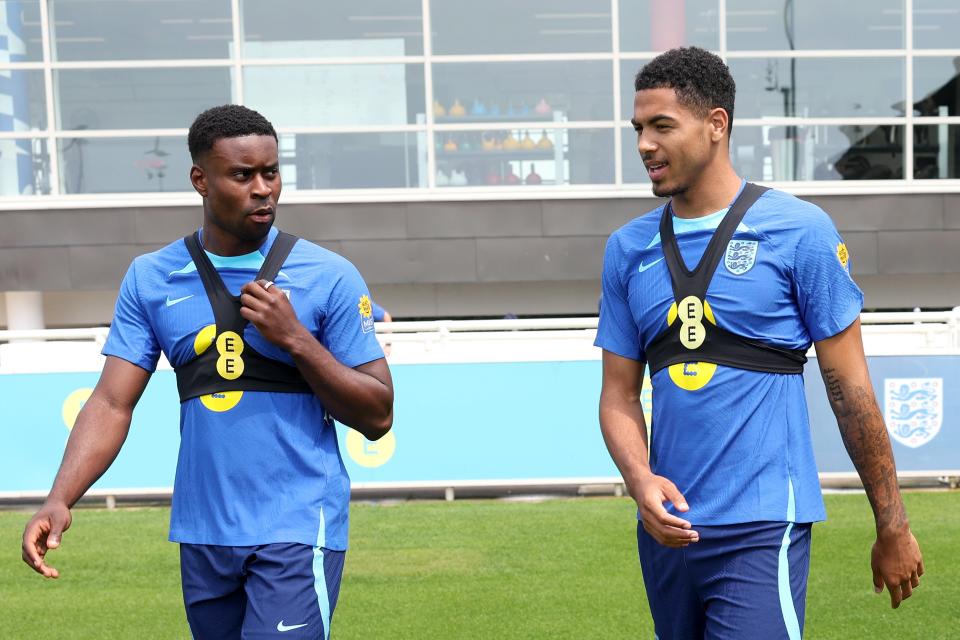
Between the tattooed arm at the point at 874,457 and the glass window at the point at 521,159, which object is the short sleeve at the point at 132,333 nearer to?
the tattooed arm at the point at 874,457

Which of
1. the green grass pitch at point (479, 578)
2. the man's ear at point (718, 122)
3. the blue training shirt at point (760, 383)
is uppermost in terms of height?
the man's ear at point (718, 122)

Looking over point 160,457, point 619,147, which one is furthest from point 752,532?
point 619,147

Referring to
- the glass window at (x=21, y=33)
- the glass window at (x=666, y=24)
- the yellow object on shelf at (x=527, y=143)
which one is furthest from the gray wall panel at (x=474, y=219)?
the glass window at (x=21, y=33)

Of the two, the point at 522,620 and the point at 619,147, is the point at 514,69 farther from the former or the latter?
the point at 522,620

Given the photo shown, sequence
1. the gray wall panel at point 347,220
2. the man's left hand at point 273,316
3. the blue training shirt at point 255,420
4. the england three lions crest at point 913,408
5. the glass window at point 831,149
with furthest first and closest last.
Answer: the glass window at point 831,149 < the gray wall panel at point 347,220 < the england three lions crest at point 913,408 < the blue training shirt at point 255,420 < the man's left hand at point 273,316

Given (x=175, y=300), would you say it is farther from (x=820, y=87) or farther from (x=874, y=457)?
(x=820, y=87)

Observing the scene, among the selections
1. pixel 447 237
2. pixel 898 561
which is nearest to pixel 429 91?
pixel 447 237

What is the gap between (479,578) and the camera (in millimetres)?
7855

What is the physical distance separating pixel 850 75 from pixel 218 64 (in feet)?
32.3

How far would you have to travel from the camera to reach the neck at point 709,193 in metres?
3.28

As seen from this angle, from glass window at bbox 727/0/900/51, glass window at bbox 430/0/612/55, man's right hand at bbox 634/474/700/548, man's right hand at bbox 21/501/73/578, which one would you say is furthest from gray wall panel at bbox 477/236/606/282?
man's right hand at bbox 634/474/700/548

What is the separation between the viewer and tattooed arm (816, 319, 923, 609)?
3.12 metres

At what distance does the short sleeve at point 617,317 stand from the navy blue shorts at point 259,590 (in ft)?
3.28

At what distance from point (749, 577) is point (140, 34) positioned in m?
17.4
